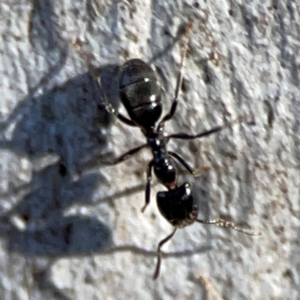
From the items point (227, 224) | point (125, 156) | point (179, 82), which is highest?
point (179, 82)

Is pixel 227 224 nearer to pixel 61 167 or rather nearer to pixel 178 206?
pixel 178 206

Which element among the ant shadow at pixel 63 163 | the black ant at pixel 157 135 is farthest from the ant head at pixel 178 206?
the ant shadow at pixel 63 163

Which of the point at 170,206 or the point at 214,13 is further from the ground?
the point at 214,13

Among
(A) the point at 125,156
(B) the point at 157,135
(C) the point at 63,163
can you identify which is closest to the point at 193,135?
(B) the point at 157,135

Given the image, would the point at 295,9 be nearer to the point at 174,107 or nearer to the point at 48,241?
the point at 174,107

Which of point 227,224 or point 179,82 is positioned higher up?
point 179,82

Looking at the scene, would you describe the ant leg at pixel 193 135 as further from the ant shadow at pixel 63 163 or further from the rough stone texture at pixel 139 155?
the ant shadow at pixel 63 163

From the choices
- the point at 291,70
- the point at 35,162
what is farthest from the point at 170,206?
the point at 291,70
